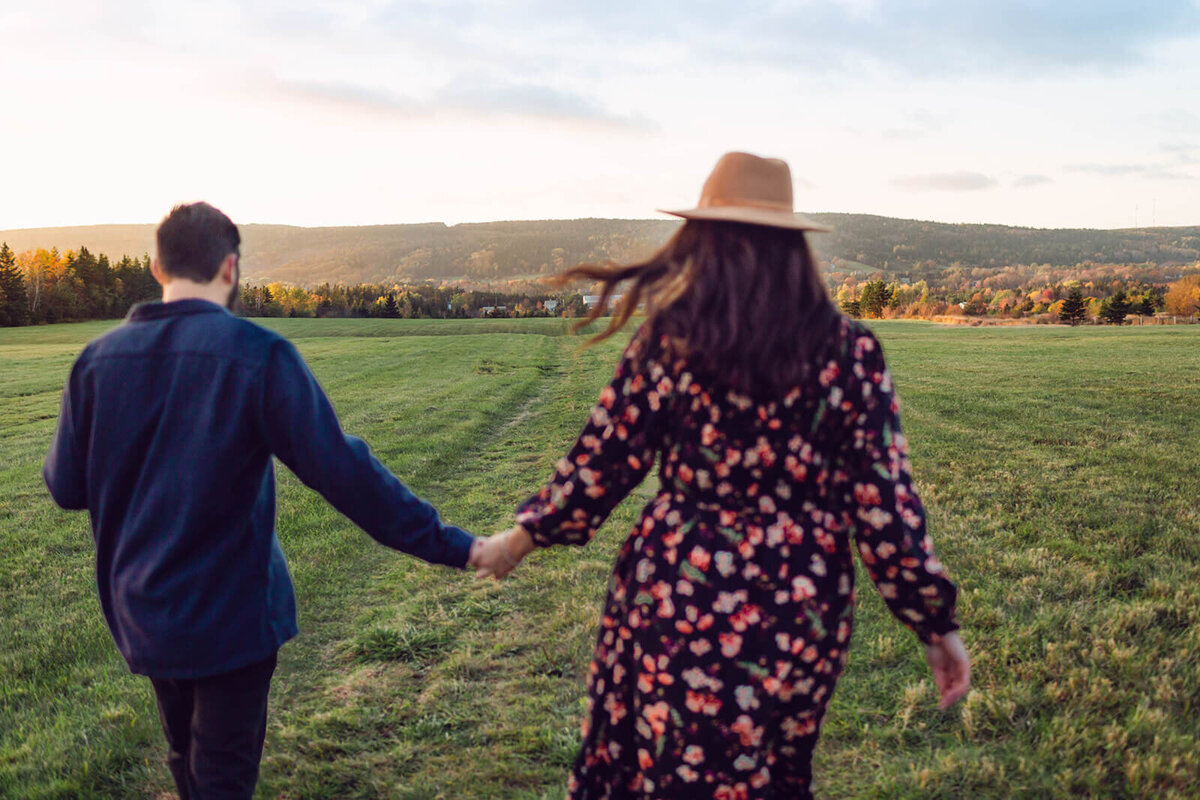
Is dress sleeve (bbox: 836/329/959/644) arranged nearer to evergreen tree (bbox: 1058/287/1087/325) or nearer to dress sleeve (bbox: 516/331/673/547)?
dress sleeve (bbox: 516/331/673/547)

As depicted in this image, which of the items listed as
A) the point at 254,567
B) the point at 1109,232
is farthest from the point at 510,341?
the point at 1109,232

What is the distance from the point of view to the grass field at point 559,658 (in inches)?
138

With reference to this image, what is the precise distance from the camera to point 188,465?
2266 millimetres

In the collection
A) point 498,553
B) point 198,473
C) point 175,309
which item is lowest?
point 498,553

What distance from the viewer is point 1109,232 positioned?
191 meters

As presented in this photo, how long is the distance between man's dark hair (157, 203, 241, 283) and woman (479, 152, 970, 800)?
1189 mm

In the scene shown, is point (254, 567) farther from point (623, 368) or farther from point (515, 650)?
point (515, 650)

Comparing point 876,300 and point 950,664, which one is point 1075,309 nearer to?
point 876,300

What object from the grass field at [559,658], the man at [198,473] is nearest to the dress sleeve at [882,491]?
the man at [198,473]

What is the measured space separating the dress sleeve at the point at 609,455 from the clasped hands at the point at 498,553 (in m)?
0.21

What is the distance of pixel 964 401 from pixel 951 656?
15.0 metres

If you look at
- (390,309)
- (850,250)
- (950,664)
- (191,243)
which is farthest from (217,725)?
(850,250)

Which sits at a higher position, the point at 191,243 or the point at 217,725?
the point at 191,243

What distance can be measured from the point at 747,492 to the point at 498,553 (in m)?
0.98
